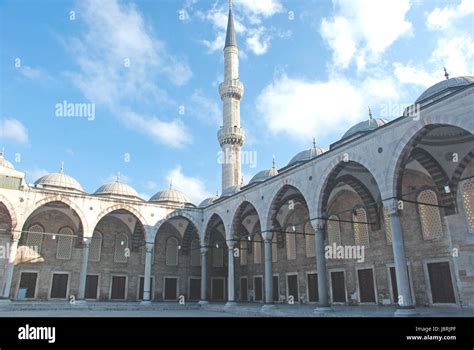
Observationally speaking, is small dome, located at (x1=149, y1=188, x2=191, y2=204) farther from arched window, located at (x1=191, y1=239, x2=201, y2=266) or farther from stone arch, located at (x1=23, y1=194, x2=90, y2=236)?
stone arch, located at (x1=23, y1=194, x2=90, y2=236)

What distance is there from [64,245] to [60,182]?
5.59 m

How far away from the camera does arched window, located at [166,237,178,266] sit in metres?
24.2

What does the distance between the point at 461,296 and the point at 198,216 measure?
13.8 m

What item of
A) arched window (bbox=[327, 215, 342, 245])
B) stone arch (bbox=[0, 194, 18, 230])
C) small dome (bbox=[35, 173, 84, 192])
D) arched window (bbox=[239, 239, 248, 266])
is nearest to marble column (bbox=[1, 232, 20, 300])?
stone arch (bbox=[0, 194, 18, 230])

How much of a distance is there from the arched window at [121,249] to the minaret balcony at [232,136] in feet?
31.9

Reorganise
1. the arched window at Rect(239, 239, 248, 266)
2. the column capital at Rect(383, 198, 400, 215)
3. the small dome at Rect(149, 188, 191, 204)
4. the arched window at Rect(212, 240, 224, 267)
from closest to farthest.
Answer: the column capital at Rect(383, 198, 400, 215)
the arched window at Rect(239, 239, 248, 266)
the arched window at Rect(212, 240, 224, 267)
the small dome at Rect(149, 188, 191, 204)

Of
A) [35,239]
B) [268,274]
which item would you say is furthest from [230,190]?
[35,239]

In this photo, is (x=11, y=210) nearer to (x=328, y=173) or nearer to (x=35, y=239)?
(x=35, y=239)

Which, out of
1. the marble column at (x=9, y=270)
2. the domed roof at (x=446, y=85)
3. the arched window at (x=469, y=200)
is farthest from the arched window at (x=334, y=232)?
the marble column at (x=9, y=270)

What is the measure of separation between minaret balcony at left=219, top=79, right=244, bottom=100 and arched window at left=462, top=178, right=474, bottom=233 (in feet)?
60.5

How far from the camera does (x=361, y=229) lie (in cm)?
1681
